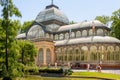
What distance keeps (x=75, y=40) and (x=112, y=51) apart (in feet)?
33.1

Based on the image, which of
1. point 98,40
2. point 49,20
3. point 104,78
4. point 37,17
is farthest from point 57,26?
point 104,78

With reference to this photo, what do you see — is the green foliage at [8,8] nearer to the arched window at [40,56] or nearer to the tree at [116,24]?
the arched window at [40,56]

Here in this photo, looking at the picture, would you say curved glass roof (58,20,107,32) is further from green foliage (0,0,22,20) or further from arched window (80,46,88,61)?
green foliage (0,0,22,20)

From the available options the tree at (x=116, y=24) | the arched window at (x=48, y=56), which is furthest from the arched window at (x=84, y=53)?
the tree at (x=116, y=24)

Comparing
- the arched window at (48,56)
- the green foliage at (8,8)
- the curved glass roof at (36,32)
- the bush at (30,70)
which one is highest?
the curved glass roof at (36,32)

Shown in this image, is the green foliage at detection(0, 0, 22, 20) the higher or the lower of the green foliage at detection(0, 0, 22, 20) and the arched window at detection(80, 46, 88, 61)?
the higher

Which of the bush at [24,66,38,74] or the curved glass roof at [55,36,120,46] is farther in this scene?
the curved glass roof at [55,36,120,46]

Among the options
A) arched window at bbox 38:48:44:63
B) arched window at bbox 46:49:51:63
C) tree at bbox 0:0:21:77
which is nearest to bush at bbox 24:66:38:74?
tree at bbox 0:0:21:77

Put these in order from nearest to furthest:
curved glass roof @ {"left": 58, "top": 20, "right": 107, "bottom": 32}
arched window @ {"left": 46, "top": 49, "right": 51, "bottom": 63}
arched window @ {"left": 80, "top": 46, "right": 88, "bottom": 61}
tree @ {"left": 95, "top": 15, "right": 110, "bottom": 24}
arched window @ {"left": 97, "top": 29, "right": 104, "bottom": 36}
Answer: arched window @ {"left": 80, "top": 46, "right": 88, "bottom": 61}, arched window @ {"left": 46, "top": 49, "right": 51, "bottom": 63}, arched window @ {"left": 97, "top": 29, "right": 104, "bottom": 36}, curved glass roof @ {"left": 58, "top": 20, "right": 107, "bottom": 32}, tree @ {"left": 95, "top": 15, "right": 110, "bottom": 24}

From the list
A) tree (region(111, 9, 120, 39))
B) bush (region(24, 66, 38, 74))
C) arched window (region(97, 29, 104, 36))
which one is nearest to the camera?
bush (region(24, 66, 38, 74))

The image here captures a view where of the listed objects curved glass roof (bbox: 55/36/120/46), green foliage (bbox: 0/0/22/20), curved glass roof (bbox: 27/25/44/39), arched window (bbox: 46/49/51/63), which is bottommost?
arched window (bbox: 46/49/51/63)

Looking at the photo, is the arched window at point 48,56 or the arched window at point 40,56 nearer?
the arched window at point 40,56

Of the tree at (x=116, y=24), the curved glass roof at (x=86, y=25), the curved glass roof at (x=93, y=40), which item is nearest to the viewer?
the curved glass roof at (x=93, y=40)

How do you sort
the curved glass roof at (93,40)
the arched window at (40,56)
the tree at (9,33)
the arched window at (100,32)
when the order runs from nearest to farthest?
1. the tree at (9,33)
2. the curved glass roof at (93,40)
3. the arched window at (40,56)
4. the arched window at (100,32)
